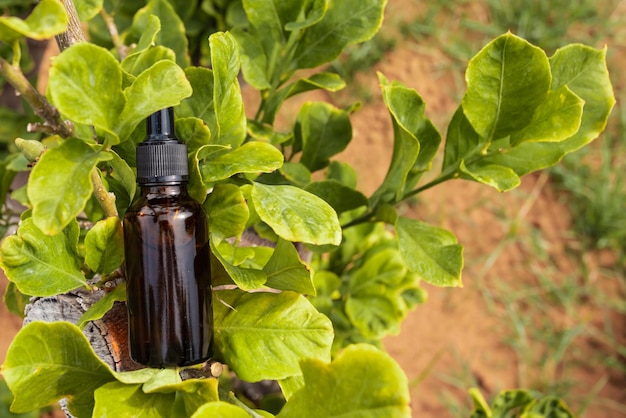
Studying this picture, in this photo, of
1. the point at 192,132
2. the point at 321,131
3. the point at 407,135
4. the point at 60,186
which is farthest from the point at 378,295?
the point at 60,186

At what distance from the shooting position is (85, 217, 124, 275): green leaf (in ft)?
1.66

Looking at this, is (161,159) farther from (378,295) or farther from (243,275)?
(378,295)

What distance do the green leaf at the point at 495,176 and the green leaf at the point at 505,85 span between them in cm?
4

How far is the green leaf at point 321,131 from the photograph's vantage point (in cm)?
77

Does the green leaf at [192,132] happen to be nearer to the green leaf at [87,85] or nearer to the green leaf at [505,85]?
the green leaf at [87,85]

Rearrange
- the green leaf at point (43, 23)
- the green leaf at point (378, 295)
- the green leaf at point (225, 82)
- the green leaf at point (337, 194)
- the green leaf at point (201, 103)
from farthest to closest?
the green leaf at point (378, 295) < the green leaf at point (337, 194) < the green leaf at point (201, 103) < the green leaf at point (225, 82) < the green leaf at point (43, 23)

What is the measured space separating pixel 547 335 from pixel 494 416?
96 cm

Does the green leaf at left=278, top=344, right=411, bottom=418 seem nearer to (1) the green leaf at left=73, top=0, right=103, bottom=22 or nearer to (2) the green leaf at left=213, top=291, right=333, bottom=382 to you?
(2) the green leaf at left=213, top=291, right=333, bottom=382

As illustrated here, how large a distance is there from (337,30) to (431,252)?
273mm

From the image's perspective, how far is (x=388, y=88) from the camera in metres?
0.60

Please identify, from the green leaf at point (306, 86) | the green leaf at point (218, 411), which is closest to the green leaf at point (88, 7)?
the green leaf at point (306, 86)

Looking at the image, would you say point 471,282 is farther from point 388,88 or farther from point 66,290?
point 66,290

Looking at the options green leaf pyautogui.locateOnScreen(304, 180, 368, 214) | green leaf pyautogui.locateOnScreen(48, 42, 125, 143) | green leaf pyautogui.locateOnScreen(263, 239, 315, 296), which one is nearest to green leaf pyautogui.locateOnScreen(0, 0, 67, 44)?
green leaf pyautogui.locateOnScreen(48, 42, 125, 143)

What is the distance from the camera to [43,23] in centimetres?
37
